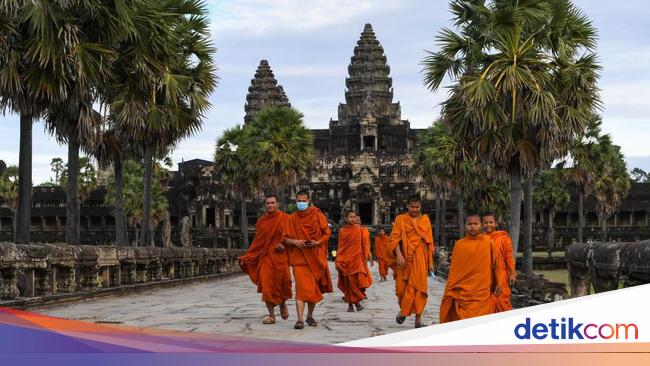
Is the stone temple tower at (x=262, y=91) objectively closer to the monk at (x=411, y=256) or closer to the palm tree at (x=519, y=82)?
the palm tree at (x=519, y=82)

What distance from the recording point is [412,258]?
1101 centimetres

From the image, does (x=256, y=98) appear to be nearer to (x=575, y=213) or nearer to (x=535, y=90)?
(x=575, y=213)

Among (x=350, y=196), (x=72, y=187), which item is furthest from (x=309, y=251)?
(x=350, y=196)

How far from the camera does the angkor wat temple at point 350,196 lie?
245ft

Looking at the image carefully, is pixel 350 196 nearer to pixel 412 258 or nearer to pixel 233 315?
pixel 233 315

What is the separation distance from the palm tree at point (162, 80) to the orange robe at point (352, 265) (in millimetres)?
5165

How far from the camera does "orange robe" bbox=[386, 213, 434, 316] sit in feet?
35.5

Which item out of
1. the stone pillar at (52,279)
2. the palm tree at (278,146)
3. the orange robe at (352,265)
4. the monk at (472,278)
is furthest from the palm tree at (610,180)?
the monk at (472,278)

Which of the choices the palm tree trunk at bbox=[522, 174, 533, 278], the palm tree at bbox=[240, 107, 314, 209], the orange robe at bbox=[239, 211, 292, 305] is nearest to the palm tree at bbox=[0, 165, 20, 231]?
the palm tree at bbox=[240, 107, 314, 209]

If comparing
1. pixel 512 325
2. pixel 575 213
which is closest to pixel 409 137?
pixel 575 213

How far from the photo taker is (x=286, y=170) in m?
42.9

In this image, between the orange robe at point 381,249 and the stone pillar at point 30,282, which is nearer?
the stone pillar at point 30,282

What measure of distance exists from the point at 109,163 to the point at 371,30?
75609 mm

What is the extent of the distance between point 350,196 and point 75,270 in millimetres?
67351
